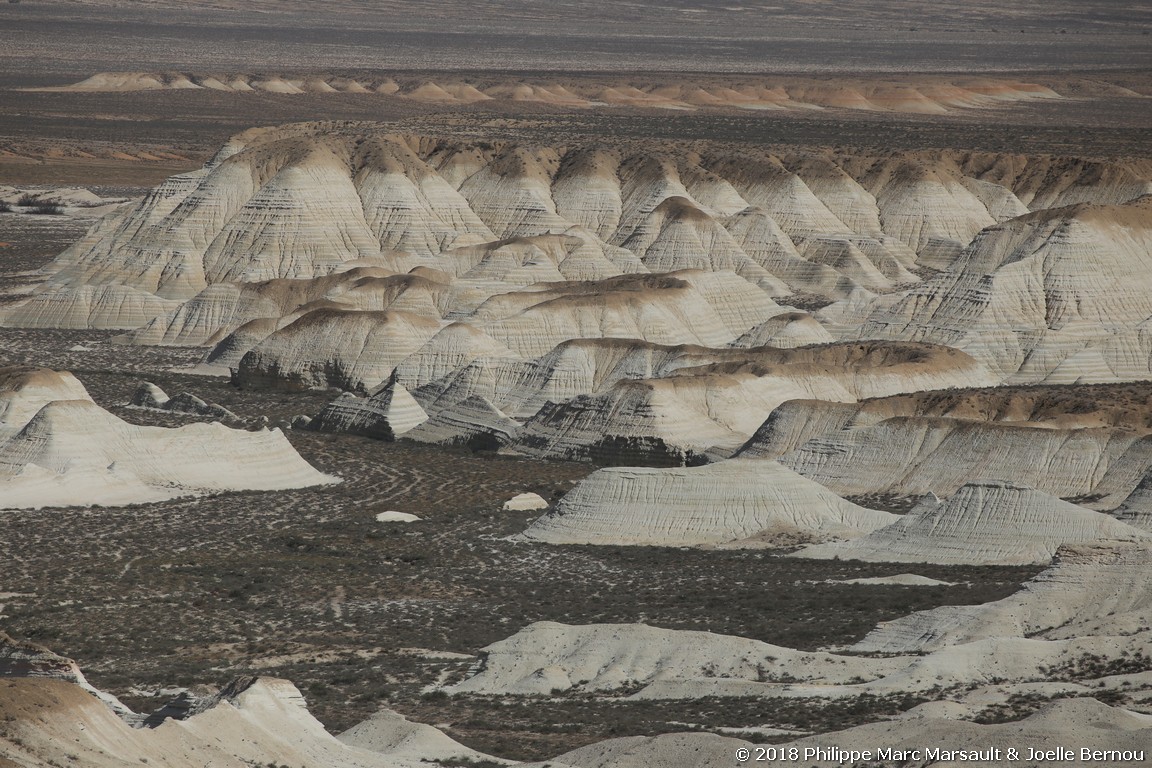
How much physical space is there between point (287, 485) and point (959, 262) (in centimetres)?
3957

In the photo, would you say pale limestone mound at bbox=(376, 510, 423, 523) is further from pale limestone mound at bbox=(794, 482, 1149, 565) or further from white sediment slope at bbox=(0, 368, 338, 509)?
pale limestone mound at bbox=(794, 482, 1149, 565)

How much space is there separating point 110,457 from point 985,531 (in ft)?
81.4

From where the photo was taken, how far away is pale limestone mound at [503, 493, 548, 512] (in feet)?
180

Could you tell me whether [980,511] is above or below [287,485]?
above

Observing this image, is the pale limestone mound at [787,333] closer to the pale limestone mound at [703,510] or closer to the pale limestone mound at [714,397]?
the pale limestone mound at [714,397]

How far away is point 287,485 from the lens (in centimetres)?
5803

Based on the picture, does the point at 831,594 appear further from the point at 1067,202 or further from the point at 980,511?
the point at 1067,202

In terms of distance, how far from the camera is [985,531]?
46531 mm

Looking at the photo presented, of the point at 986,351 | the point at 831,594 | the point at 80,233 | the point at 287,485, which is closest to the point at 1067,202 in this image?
the point at 986,351

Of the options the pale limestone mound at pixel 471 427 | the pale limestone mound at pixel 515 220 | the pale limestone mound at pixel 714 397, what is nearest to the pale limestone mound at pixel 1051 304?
the pale limestone mound at pixel 515 220

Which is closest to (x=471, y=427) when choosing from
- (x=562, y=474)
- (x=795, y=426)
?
(x=562, y=474)

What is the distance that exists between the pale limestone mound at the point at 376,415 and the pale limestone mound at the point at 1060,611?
31811 millimetres

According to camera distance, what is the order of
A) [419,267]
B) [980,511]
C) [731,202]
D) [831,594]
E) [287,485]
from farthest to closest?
1. [731,202]
2. [419,267]
3. [287,485]
4. [980,511]
5. [831,594]

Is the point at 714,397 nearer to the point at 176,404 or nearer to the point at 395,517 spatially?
the point at 395,517
